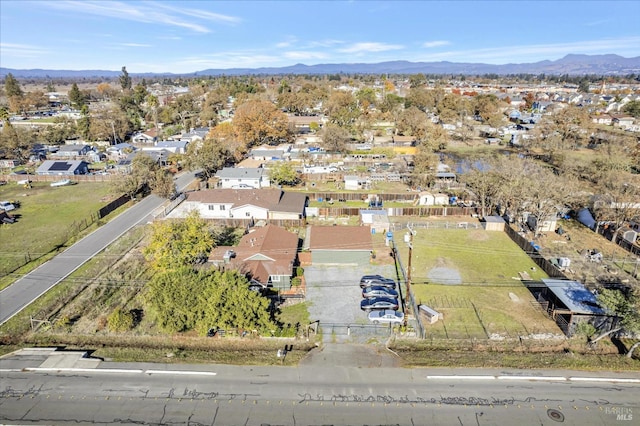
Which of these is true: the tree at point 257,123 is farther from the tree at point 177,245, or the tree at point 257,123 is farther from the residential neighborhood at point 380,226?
the tree at point 177,245

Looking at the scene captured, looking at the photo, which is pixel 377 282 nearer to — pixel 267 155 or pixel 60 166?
pixel 267 155

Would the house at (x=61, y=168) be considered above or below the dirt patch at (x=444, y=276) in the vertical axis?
above

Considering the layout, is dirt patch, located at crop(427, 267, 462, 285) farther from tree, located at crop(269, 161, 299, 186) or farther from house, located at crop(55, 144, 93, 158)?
house, located at crop(55, 144, 93, 158)

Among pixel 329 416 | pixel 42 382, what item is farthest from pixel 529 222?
pixel 42 382

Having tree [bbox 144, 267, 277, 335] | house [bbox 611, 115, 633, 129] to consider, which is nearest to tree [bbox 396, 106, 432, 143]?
house [bbox 611, 115, 633, 129]

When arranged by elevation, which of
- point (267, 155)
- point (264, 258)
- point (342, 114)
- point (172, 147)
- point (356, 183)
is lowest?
point (264, 258)

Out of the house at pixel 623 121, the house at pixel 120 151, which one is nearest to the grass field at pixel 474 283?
the house at pixel 120 151

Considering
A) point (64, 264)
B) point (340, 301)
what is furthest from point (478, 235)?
point (64, 264)
